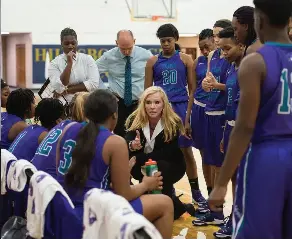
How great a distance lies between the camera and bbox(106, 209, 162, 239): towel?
207cm

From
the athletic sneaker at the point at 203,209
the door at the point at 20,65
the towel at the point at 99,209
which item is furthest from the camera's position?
the door at the point at 20,65

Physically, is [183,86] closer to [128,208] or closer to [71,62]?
[71,62]

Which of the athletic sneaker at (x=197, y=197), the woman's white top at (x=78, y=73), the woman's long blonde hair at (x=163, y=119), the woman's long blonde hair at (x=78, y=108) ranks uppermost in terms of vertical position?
the woman's white top at (x=78, y=73)

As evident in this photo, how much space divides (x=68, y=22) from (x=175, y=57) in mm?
12007

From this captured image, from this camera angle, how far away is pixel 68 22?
17.3m

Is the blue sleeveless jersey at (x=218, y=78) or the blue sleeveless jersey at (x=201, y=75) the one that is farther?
the blue sleeveless jersey at (x=201, y=75)

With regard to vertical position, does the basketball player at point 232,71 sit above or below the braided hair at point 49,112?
above

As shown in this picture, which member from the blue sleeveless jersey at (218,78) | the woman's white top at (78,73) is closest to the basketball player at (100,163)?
the blue sleeveless jersey at (218,78)

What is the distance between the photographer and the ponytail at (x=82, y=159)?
3047 mm

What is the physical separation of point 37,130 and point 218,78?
1610 mm

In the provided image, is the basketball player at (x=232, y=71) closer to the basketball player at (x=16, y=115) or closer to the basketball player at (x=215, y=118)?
the basketball player at (x=215, y=118)

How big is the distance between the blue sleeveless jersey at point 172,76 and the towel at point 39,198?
3028 mm

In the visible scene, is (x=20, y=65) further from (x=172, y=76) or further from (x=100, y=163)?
(x=100, y=163)

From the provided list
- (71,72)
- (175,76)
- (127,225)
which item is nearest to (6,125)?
(71,72)
